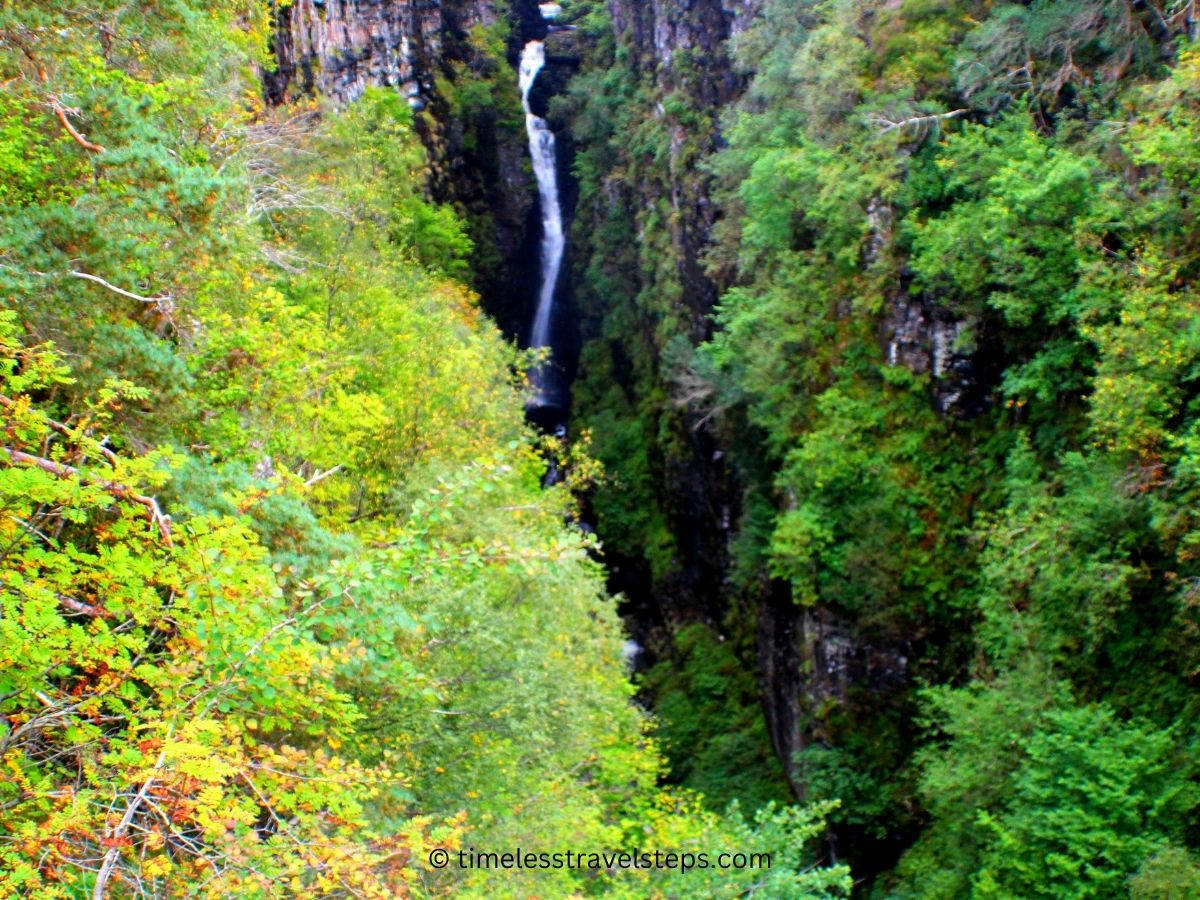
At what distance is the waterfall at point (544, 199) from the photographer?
122 feet

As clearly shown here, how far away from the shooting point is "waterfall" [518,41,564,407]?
3731 cm

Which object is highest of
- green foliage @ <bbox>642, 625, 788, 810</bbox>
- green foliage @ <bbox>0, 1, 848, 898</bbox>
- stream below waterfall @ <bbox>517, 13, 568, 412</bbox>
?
stream below waterfall @ <bbox>517, 13, 568, 412</bbox>

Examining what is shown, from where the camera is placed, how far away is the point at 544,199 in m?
37.8

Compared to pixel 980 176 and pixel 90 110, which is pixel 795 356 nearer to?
pixel 980 176

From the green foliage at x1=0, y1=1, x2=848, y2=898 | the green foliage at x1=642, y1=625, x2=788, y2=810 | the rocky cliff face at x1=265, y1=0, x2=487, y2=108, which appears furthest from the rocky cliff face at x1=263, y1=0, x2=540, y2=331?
the green foliage at x1=642, y1=625, x2=788, y2=810

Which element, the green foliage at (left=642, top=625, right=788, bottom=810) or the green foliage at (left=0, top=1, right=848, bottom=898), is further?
the green foliage at (left=642, top=625, right=788, bottom=810)

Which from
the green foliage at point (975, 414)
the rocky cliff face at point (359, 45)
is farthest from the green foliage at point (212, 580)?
the rocky cliff face at point (359, 45)

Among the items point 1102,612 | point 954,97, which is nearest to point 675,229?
point 954,97

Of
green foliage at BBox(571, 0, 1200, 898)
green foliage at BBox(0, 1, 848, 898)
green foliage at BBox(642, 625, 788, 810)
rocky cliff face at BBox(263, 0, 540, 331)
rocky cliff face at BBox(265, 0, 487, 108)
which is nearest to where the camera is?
green foliage at BBox(0, 1, 848, 898)

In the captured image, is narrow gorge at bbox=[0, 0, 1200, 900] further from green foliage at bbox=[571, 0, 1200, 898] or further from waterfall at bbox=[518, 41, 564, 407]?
waterfall at bbox=[518, 41, 564, 407]

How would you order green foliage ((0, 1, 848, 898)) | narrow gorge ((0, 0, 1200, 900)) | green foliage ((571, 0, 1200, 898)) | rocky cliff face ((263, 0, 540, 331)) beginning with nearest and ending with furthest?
1. green foliage ((0, 1, 848, 898))
2. narrow gorge ((0, 0, 1200, 900))
3. green foliage ((571, 0, 1200, 898))
4. rocky cliff face ((263, 0, 540, 331))

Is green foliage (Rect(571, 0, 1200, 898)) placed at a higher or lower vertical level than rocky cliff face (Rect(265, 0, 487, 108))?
lower

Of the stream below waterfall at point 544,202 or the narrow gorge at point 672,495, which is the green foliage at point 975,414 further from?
the stream below waterfall at point 544,202

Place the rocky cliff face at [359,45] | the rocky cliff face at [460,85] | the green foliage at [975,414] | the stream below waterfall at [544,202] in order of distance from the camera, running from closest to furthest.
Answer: the green foliage at [975,414]
the rocky cliff face at [359,45]
the rocky cliff face at [460,85]
the stream below waterfall at [544,202]
